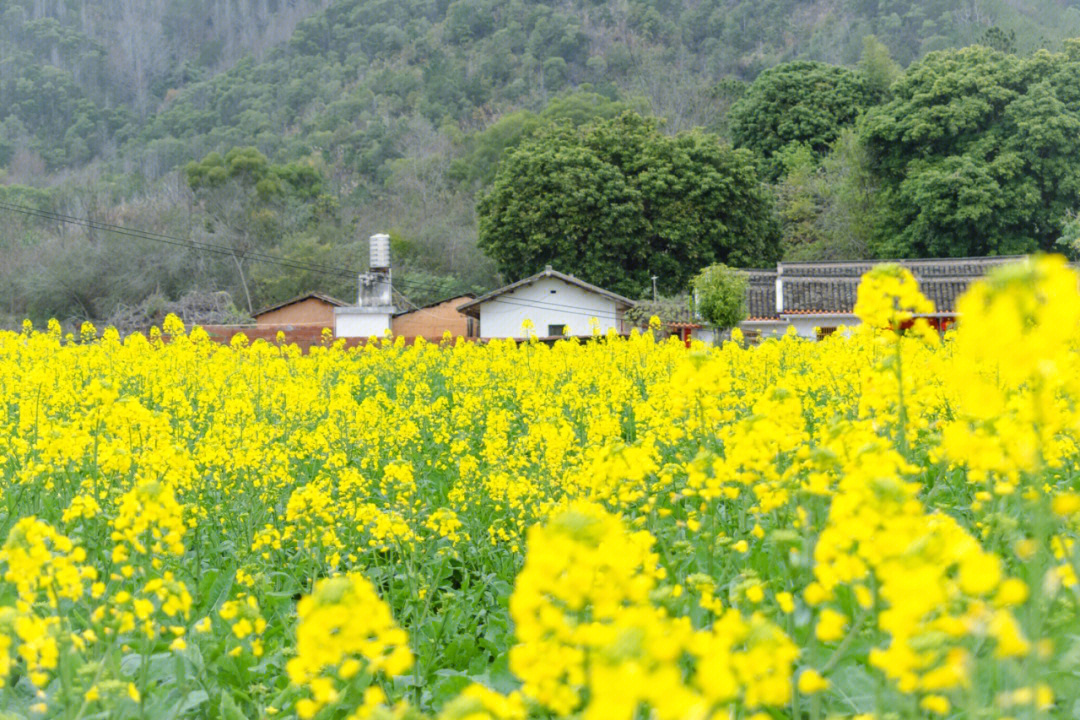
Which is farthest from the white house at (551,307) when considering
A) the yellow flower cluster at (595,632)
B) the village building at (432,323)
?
the yellow flower cluster at (595,632)

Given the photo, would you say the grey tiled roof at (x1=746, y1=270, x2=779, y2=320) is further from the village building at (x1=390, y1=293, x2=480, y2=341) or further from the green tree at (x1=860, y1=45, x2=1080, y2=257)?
the village building at (x1=390, y1=293, x2=480, y2=341)

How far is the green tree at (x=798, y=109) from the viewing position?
46250mm

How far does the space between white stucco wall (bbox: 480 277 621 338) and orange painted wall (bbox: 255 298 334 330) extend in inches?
284

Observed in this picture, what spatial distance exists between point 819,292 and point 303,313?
17186mm

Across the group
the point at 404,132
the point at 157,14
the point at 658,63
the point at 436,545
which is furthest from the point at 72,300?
the point at 157,14

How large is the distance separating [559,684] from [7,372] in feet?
31.2

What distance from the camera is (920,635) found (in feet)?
5.25

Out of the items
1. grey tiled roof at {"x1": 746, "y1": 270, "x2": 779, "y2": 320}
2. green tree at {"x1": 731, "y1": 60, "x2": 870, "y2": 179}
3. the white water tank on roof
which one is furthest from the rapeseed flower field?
green tree at {"x1": 731, "y1": 60, "x2": 870, "y2": 179}

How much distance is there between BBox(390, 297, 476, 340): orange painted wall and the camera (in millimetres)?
33062

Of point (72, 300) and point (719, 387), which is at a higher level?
point (72, 300)

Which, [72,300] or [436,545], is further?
[72,300]

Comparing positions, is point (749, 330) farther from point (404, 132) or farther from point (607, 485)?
point (404, 132)

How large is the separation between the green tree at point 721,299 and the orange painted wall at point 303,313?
14462mm

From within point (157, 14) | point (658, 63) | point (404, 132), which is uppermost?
point (157, 14)
